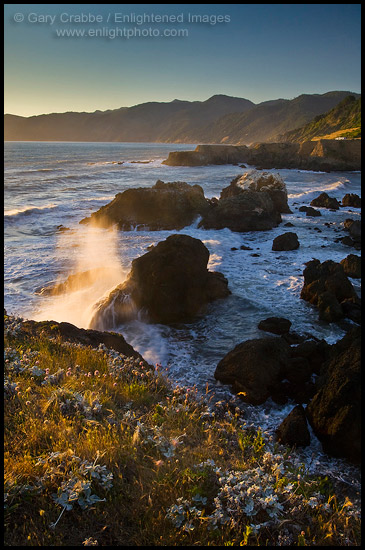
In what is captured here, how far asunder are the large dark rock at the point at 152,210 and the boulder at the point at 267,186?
796 cm

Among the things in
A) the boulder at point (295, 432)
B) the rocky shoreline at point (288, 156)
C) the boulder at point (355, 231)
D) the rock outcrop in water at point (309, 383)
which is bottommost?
the boulder at point (295, 432)

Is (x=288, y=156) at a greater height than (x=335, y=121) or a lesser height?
lesser

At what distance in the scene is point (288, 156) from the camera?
86.4 meters

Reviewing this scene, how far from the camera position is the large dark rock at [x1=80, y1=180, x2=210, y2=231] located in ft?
96.0

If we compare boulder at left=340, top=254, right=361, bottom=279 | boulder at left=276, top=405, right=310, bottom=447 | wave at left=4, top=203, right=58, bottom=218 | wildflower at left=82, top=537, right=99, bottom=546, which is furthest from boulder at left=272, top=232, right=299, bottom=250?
wave at left=4, top=203, right=58, bottom=218

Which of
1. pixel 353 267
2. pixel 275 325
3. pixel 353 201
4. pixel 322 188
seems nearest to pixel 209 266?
pixel 353 267

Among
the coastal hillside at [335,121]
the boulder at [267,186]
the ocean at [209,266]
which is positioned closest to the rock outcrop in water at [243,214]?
the ocean at [209,266]

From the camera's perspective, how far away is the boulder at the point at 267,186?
3444 centimetres

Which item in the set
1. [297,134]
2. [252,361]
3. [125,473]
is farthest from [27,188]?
[297,134]

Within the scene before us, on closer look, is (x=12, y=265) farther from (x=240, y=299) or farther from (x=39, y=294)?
(x=240, y=299)

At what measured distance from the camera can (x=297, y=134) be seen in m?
147

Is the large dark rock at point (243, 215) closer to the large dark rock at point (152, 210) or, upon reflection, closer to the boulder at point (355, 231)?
the large dark rock at point (152, 210)

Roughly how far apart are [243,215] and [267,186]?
9591 millimetres

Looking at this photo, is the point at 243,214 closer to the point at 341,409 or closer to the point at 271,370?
the point at 271,370
